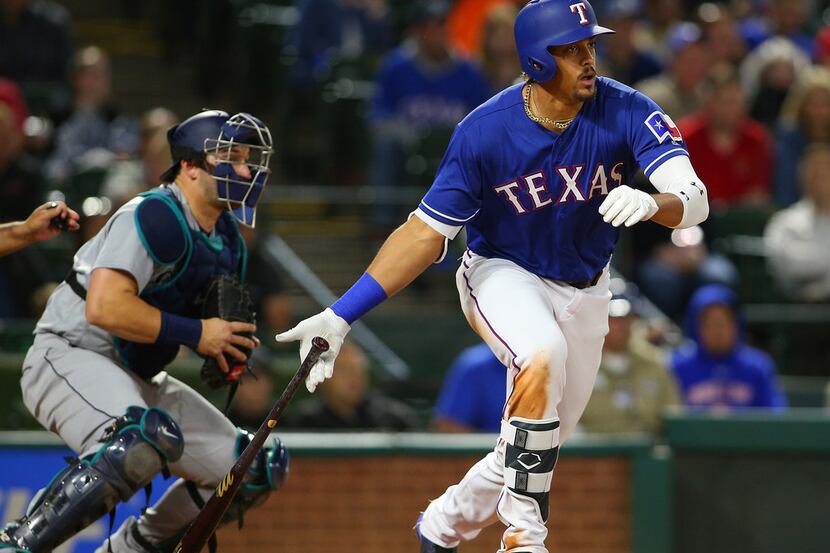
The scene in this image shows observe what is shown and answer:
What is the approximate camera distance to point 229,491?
5.24 m

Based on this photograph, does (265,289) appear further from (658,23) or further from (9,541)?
(658,23)

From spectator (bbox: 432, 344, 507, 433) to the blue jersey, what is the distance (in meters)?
2.69

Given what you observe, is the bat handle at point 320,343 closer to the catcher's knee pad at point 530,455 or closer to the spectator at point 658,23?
the catcher's knee pad at point 530,455

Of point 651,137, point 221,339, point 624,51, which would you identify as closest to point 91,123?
point 624,51

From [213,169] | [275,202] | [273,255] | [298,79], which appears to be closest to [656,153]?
[213,169]

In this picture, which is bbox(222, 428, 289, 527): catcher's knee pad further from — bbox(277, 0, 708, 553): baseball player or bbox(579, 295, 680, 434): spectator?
bbox(579, 295, 680, 434): spectator

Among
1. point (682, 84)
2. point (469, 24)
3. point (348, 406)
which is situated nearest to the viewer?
point (348, 406)

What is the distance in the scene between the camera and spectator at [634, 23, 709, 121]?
1067 centimetres

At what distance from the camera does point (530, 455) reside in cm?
467

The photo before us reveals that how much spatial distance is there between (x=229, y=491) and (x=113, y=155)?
4.57 m

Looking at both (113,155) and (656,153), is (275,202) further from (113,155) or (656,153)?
(656,153)

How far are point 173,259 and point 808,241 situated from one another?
539 cm

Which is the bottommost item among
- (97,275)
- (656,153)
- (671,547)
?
(671,547)

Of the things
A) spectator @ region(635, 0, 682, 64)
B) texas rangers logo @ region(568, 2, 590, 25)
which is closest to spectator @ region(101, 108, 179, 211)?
texas rangers logo @ region(568, 2, 590, 25)
